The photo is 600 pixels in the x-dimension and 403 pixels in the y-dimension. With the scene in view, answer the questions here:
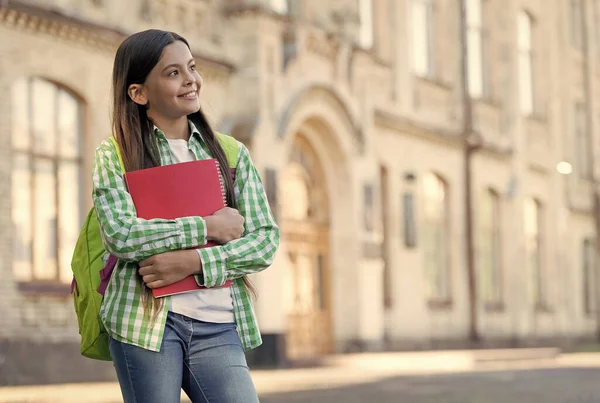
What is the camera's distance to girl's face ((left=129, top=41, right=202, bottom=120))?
11.2 feet

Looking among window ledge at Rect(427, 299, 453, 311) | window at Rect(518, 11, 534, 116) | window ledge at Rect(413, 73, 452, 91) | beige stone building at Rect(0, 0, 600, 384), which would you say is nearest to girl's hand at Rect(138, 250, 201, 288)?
beige stone building at Rect(0, 0, 600, 384)

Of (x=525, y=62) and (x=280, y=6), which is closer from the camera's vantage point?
(x=280, y=6)

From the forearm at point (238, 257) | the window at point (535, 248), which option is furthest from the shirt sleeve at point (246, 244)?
the window at point (535, 248)

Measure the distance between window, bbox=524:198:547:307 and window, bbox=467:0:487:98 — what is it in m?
3.71

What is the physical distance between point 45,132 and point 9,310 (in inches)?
88.5

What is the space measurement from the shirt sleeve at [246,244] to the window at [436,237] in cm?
2312

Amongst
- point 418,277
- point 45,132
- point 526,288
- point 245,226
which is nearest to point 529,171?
point 526,288

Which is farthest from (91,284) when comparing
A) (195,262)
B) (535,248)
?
(535,248)

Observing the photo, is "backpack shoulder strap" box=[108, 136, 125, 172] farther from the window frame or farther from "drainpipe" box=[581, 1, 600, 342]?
"drainpipe" box=[581, 1, 600, 342]

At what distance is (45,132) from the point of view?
1551 cm

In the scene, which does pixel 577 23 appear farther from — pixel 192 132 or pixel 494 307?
pixel 192 132

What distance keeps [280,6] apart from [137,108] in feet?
60.0

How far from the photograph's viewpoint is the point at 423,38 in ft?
90.3

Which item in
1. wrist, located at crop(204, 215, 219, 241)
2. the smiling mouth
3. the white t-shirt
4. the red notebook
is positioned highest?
the smiling mouth
